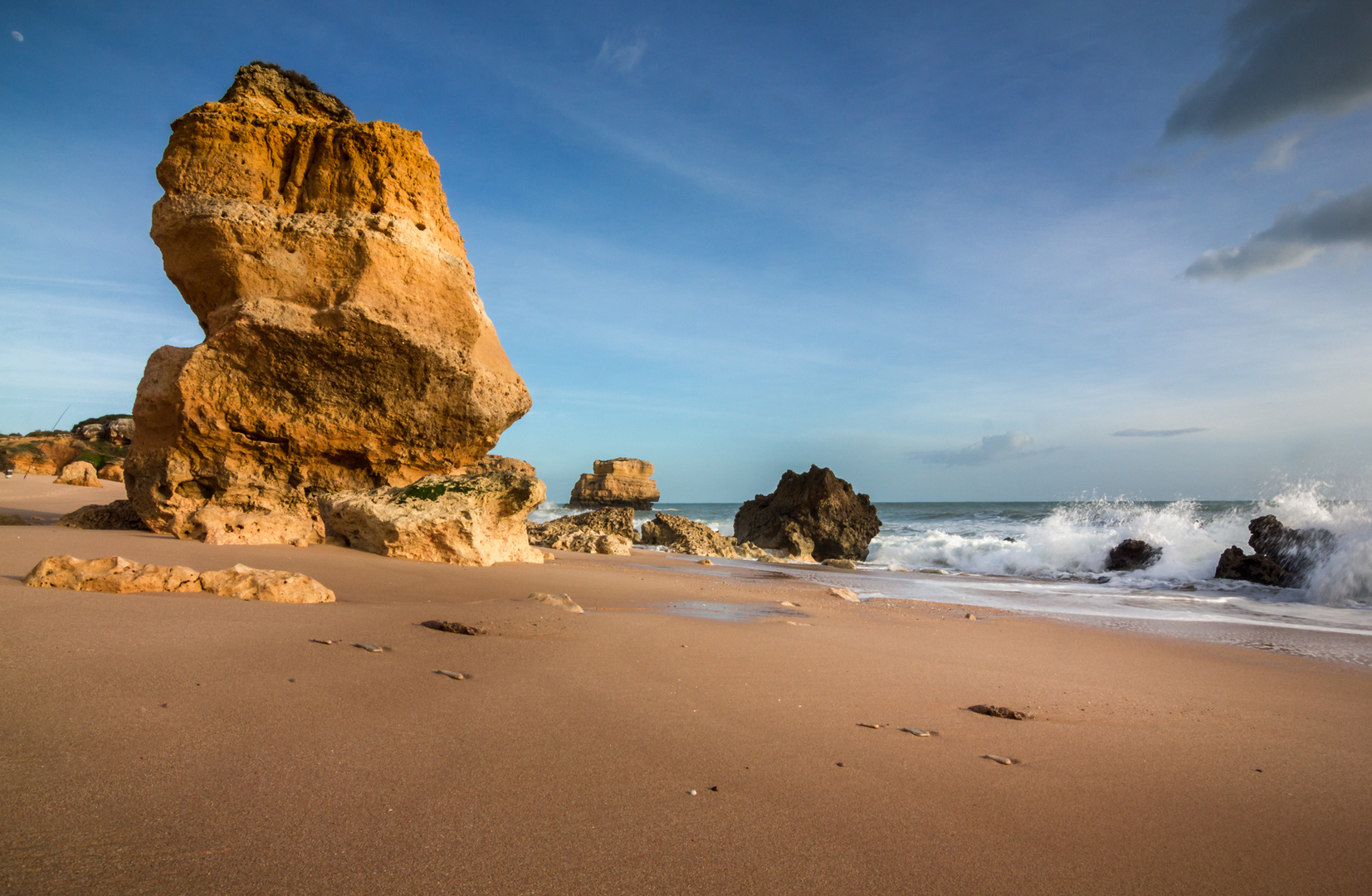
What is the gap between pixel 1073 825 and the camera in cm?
179

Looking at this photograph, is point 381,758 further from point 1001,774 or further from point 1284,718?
point 1284,718

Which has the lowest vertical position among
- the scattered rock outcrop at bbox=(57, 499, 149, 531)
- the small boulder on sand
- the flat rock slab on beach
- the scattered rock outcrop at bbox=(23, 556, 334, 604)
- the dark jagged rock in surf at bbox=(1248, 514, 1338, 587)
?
the flat rock slab on beach

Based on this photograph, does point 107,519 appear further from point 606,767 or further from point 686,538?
point 686,538

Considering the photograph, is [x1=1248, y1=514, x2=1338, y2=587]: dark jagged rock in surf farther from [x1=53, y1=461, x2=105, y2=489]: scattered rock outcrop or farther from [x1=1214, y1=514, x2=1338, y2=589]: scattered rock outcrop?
[x1=53, y1=461, x2=105, y2=489]: scattered rock outcrop

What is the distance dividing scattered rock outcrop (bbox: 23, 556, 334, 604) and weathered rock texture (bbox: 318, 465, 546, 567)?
2312 mm

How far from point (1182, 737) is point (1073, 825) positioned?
1.24m

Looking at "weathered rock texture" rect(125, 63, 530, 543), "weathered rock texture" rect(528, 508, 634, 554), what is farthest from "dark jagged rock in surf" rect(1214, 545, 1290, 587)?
"weathered rock texture" rect(125, 63, 530, 543)

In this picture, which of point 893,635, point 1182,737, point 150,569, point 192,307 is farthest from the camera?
point 192,307

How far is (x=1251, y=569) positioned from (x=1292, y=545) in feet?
2.58

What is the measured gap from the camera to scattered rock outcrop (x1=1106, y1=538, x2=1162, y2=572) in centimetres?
1350

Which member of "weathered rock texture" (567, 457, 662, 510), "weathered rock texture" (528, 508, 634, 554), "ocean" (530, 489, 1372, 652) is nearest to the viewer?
"ocean" (530, 489, 1372, 652)

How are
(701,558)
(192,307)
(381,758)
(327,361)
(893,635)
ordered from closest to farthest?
1. (381,758)
2. (893,635)
3. (327,361)
4. (192,307)
5. (701,558)

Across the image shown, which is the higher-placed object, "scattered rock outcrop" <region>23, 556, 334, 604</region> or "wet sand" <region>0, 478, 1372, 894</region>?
"scattered rock outcrop" <region>23, 556, 334, 604</region>

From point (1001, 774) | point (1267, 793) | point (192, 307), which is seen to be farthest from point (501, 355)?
point (1267, 793)
